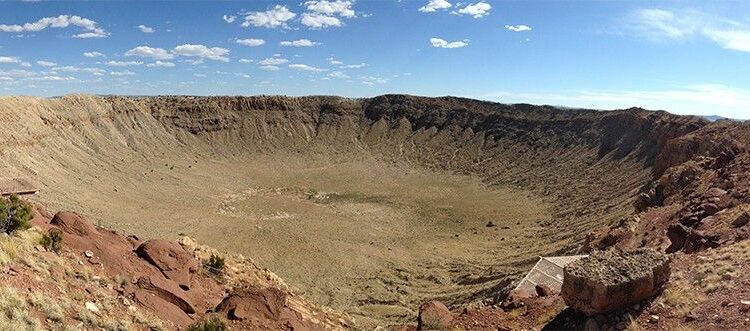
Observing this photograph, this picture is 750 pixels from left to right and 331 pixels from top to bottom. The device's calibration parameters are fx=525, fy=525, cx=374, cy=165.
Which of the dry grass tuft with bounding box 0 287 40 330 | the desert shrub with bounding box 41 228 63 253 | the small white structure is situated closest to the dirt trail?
the small white structure

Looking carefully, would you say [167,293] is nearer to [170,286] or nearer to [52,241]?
[170,286]

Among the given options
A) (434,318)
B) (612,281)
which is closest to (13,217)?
(434,318)

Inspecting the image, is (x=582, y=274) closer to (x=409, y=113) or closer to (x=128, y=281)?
(x=128, y=281)

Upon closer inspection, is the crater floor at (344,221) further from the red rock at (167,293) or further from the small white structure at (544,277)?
the red rock at (167,293)

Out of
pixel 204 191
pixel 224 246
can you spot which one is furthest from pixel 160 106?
pixel 224 246

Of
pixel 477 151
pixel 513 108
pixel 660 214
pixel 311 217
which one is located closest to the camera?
pixel 660 214

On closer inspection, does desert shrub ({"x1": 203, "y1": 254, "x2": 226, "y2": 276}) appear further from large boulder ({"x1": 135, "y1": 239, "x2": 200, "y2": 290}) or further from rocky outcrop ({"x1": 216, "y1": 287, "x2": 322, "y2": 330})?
rocky outcrop ({"x1": 216, "y1": 287, "x2": 322, "y2": 330})
